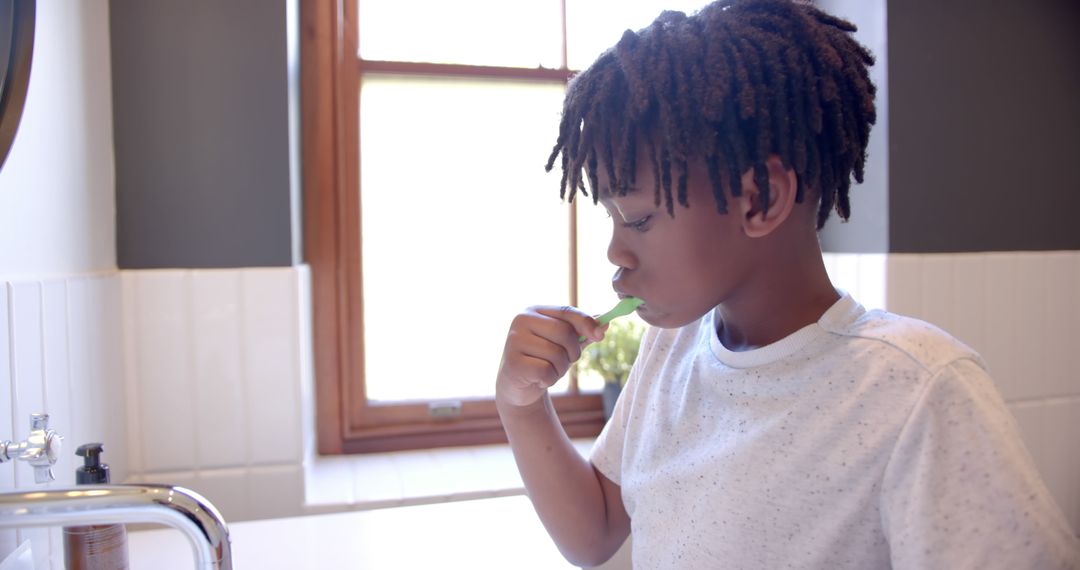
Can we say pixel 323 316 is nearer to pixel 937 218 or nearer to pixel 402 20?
pixel 402 20

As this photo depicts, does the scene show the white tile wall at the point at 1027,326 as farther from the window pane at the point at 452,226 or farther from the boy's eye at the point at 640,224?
the boy's eye at the point at 640,224

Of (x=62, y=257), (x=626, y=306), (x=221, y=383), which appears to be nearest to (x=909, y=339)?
(x=626, y=306)

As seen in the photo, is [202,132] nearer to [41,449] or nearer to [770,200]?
[41,449]

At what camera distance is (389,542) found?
38.0 inches

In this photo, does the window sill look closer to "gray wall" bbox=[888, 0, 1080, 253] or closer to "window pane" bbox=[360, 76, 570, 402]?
"window pane" bbox=[360, 76, 570, 402]

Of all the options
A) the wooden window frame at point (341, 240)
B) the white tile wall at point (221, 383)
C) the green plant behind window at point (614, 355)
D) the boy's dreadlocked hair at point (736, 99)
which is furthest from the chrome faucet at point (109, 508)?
the green plant behind window at point (614, 355)

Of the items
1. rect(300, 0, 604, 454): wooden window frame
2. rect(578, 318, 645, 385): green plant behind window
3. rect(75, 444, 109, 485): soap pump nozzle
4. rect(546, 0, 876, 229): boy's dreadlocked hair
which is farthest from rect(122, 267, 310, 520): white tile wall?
rect(546, 0, 876, 229): boy's dreadlocked hair

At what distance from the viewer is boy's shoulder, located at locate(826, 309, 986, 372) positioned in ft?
1.75

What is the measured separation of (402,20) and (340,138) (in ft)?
0.94

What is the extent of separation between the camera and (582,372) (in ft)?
5.45

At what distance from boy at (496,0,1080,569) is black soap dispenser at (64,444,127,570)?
47cm

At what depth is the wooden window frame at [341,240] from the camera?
147cm

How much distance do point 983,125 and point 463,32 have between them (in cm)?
106

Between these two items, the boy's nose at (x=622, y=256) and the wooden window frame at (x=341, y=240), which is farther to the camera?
the wooden window frame at (x=341, y=240)
